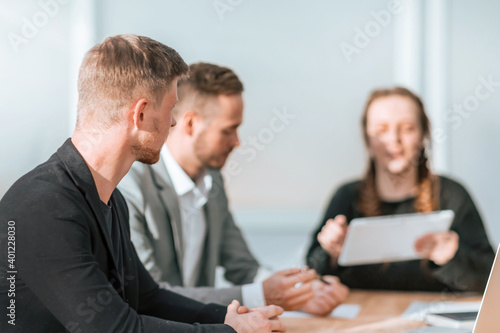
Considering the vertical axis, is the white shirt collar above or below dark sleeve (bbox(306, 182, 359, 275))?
above

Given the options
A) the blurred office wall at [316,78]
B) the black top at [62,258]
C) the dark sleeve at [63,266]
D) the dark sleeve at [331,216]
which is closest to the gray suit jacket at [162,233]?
the dark sleeve at [331,216]

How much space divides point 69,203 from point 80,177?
73 millimetres

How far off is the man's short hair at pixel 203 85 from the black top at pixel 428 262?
0.88m

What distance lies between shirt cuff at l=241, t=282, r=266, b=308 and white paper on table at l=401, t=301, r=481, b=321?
0.48 metres

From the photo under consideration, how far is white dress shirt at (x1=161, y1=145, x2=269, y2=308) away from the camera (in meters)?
2.28

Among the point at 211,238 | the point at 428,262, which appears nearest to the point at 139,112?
the point at 211,238

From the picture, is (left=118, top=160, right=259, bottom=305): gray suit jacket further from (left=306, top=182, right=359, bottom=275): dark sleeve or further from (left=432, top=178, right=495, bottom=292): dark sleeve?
(left=432, top=178, right=495, bottom=292): dark sleeve

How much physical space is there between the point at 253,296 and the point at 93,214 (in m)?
0.70

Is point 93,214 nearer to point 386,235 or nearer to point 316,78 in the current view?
point 386,235

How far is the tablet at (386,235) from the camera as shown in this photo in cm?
216

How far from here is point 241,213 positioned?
12.3ft

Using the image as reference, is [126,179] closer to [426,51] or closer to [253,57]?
[253,57]

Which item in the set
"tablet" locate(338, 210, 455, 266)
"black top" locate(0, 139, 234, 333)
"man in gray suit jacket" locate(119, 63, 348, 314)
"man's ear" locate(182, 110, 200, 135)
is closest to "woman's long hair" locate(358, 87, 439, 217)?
"tablet" locate(338, 210, 455, 266)

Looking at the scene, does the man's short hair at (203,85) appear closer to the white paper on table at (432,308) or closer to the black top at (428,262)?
the black top at (428,262)
